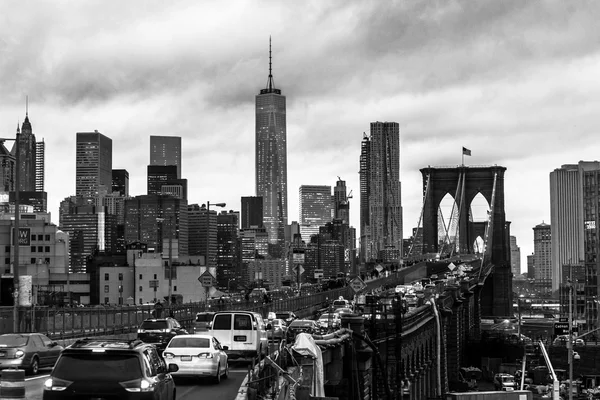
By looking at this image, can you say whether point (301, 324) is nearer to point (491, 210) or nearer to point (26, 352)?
point (26, 352)

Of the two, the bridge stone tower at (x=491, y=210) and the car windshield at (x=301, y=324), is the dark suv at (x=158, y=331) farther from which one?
the bridge stone tower at (x=491, y=210)

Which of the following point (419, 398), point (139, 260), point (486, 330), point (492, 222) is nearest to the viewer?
point (419, 398)

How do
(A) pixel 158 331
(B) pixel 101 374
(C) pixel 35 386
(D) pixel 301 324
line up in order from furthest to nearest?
(D) pixel 301 324
(A) pixel 158 331
(C) pixel 35 386
(B) pixel 101 374

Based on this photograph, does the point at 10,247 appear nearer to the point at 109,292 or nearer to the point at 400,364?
the point at 109,292

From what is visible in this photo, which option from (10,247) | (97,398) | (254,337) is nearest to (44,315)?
(254,337)

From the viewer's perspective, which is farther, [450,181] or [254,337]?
[450,181]

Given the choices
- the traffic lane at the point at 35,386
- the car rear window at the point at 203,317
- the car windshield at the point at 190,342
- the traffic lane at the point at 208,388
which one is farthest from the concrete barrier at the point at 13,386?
the car rear window at the point at 203,317

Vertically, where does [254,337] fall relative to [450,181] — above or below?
below

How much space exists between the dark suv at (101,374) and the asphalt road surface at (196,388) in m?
5.97

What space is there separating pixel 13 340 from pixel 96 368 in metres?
13.2

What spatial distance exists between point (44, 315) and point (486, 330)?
9848cm

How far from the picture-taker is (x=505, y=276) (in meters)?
181

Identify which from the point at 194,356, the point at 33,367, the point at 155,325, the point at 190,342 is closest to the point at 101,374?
the point at 190,342

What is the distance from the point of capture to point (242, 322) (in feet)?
117
